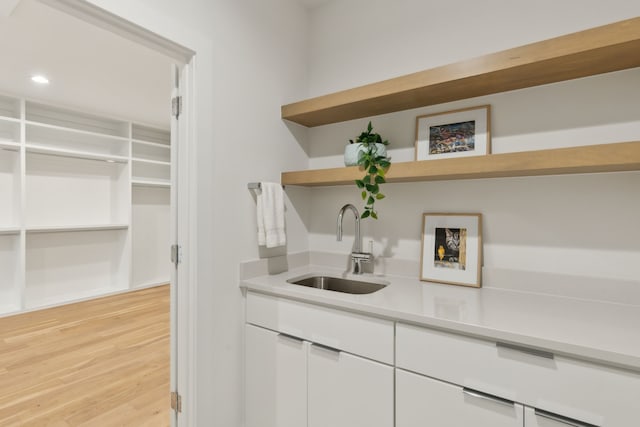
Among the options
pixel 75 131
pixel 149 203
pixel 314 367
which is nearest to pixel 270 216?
pixel 314 367

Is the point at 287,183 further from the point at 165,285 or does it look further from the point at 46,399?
the point at 165,285

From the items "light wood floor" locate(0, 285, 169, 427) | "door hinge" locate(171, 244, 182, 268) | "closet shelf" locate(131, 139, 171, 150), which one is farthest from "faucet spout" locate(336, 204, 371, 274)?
"closet shelf" locate(131, 139, 171, 150)

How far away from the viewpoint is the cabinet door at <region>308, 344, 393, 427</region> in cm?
117

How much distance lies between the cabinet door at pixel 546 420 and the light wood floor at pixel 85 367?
1.77 meters

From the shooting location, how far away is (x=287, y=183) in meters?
1.85

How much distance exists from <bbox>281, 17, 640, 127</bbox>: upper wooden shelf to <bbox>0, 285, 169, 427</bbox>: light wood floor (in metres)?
2.03

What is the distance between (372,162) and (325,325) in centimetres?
80

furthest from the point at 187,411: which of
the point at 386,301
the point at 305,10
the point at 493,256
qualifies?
the point at 305,10

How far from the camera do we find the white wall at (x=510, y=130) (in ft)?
4.08

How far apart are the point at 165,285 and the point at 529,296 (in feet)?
15.9

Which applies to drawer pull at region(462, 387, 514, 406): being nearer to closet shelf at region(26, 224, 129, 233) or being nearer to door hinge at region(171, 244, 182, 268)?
door hinge at region(171, 244, 182, 268)

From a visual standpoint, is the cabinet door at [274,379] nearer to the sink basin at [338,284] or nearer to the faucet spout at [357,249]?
the sink basin at [338,284]

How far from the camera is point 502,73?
127 cm

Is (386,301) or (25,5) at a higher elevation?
(25,5)
